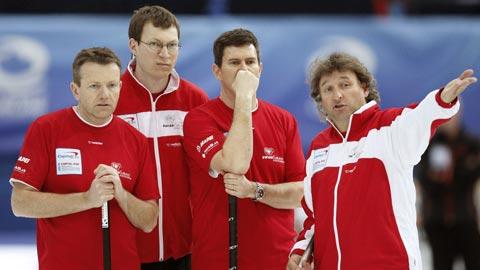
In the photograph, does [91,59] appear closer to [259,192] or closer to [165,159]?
[165,159]

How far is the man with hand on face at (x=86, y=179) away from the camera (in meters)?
4.64

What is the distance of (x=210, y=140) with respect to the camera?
5.02m

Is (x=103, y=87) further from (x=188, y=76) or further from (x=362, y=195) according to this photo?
(x=188, y=76)

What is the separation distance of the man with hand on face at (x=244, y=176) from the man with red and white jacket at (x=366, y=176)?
254 mm

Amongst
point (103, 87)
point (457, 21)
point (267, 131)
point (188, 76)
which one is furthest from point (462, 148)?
point (103, 87)

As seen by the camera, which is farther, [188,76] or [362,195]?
[188,76]

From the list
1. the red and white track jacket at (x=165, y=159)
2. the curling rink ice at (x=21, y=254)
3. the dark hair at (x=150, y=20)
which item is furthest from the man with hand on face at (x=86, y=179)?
the curling rink ice at (x=21, y=254)

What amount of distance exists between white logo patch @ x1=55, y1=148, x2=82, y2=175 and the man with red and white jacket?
1.18 metres

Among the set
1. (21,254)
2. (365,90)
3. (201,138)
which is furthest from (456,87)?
(21,254)

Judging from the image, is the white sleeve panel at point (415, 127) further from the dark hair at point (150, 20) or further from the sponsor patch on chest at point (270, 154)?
the dark hair at point (150, 20)

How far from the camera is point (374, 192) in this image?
4562 millimetres

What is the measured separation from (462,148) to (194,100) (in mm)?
3948

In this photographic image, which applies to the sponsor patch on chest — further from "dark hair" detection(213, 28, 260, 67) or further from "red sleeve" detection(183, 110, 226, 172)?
"dark hair" detection(213, 28, 260, 67)

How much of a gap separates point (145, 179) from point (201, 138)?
0.38 metres
